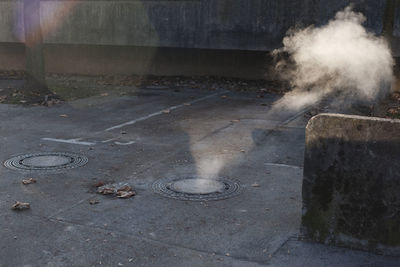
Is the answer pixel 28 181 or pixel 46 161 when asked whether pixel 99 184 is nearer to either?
pixel 28 181

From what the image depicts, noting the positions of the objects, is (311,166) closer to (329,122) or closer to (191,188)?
(329,122)

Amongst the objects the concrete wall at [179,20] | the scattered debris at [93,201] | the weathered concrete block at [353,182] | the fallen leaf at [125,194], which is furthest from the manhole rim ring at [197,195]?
the concrete wall at [179,20]

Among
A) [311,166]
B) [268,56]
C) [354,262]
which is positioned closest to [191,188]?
[311,166]

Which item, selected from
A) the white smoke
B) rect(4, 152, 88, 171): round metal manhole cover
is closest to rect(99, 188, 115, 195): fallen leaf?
rect(4, 152, 88, 171): round metal manhole cover

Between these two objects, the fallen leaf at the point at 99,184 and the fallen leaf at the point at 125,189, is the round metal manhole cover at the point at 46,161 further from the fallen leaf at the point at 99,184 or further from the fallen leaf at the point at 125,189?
the fallen leaf at the point at 125,189

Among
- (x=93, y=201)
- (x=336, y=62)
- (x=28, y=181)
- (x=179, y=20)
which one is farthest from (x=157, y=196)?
(x=179, y=20)

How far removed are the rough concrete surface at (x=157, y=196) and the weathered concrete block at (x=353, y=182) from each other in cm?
→ 19

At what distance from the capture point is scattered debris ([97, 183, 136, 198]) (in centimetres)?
677

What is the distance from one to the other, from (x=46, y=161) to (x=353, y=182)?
5209 mm

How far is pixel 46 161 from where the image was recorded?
832 centimetres

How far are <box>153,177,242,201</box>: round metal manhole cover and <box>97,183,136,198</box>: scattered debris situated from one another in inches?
14.3

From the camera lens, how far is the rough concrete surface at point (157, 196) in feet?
16.7

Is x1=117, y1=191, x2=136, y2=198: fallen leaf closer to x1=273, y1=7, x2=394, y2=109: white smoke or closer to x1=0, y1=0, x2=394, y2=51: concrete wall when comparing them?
x1=273, y1=7, x2=394, y2=109: white smoke

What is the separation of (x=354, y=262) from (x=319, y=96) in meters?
10.7
